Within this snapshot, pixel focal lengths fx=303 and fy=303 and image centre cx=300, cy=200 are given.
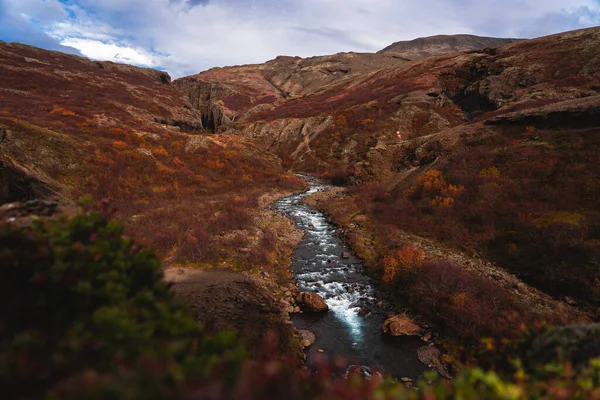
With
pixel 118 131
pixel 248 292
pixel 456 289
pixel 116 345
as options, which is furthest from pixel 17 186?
pixel 118 131

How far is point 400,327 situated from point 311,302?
4313 millimetres

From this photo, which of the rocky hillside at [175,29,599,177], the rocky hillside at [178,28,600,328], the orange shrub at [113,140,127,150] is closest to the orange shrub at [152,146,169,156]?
the orange shrub at [113,140,127,150]

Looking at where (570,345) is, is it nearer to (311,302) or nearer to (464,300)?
(464,300)

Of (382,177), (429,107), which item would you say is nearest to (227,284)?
(382,177)

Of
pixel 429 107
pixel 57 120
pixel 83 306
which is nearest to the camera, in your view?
pixel 83 306

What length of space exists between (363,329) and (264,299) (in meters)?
4.87

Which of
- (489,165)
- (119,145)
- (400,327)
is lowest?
(400,327)

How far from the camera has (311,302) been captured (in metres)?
15.3

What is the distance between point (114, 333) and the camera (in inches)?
117

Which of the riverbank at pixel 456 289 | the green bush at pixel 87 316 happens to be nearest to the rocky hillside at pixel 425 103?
the riverbank at pixel 456 289

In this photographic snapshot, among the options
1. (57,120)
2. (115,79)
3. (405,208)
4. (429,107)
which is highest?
(115,79)

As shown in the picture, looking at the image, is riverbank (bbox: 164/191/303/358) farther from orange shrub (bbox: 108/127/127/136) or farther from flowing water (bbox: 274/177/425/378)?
orange shrub (bbox: 108/127/127/136)

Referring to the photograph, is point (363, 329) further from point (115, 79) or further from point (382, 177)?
point (115, 79)

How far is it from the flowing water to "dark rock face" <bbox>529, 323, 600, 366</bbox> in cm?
418
